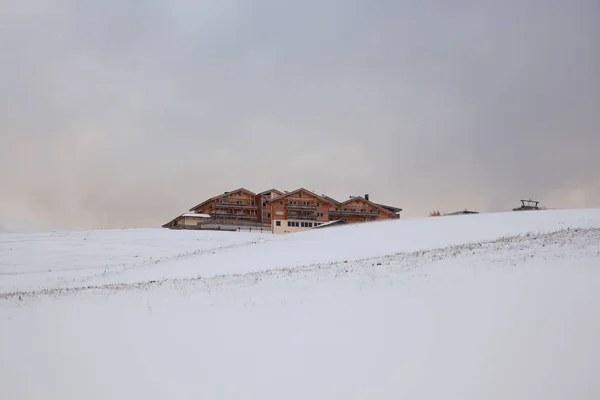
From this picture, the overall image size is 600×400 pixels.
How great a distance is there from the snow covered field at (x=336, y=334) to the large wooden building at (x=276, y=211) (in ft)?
182

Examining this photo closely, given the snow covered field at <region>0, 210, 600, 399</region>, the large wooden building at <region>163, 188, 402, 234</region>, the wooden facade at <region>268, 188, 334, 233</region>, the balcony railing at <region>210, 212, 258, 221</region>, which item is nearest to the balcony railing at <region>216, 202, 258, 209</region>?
the large wooden building at <region>163, 188, 402, 234</region>

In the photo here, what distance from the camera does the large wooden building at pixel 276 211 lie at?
251 ft

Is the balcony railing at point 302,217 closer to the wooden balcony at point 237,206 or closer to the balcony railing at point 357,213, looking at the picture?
the balcony railing at point 357,213

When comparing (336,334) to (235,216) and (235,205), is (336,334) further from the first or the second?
(235,205)

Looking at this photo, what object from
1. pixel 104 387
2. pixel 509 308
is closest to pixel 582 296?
pixel 509 308

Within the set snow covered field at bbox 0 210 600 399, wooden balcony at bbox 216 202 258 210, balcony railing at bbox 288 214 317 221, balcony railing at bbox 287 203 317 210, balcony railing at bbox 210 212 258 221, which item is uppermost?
wooden balcony at bbox 216 202 258 210

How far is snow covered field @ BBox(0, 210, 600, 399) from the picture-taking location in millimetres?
8797

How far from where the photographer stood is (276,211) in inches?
3083

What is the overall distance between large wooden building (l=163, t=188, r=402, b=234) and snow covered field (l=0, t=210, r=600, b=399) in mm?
55506

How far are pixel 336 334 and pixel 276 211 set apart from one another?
67.3 meters

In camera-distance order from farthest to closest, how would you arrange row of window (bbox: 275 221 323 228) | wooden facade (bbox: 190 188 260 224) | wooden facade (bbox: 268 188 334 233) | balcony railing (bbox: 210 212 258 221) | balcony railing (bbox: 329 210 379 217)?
wooden facade (bbox: 190 188 260 224) → balcony railing (bbox: 329 210 379 217) → balcony railing (bbox: 210 212 258 221) → wooden facade (bbox: 268 188 334 233) → row of window (bbox: 275 221 323 228)

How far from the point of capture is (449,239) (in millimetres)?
34344

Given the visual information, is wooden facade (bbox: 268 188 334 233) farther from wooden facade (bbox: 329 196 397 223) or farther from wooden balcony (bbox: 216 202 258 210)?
wooden balcony (bbox: 216 202 258 210)

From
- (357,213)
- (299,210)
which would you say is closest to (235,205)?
(299,210)
